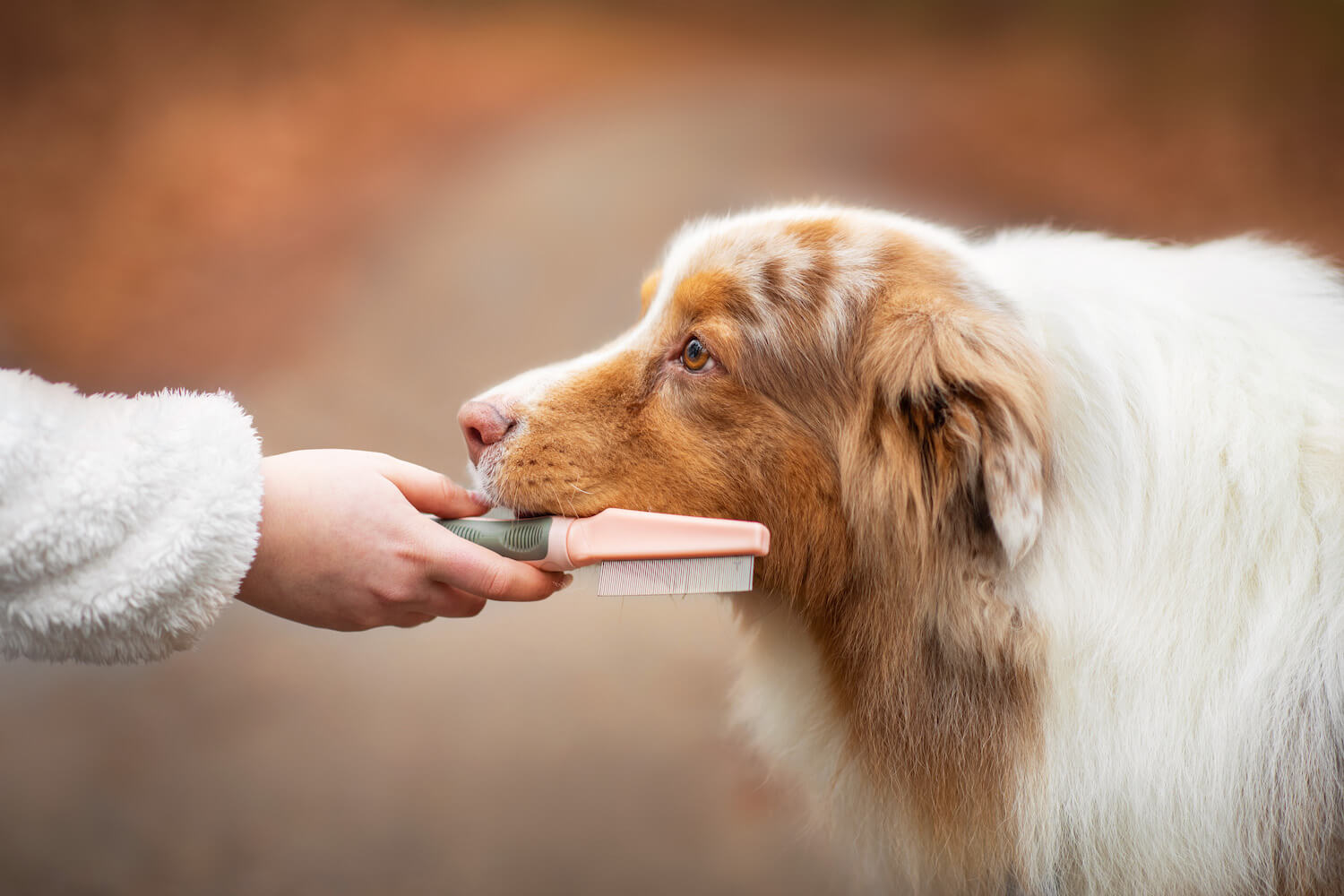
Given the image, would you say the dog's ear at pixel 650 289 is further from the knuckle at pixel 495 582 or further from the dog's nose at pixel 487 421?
the knuckle at pixel 495 582

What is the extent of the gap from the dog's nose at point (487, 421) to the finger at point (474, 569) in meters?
0.13

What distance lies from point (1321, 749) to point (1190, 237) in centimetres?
214

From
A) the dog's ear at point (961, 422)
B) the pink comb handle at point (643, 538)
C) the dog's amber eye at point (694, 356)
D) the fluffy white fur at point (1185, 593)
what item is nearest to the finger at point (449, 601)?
the pink comb handle at point (643, 538)

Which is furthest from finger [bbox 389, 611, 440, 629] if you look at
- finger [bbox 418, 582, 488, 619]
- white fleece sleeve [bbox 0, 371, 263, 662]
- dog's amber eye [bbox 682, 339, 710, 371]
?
dog's amber eye [bbox 682, 339, 710, 371]

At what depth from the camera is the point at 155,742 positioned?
229 centimetres

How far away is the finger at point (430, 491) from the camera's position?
1.19 metres

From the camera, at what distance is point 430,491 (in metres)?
1.22

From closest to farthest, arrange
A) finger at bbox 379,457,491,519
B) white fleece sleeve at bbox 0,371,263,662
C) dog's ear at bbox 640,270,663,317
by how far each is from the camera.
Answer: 1. white fleece sleeve at bbox 0,371,263,662
2. finger at bbox 379,457,491,519
3. dog's ear at bbox 640,270,663,317

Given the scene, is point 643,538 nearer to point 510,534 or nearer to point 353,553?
point 510,534

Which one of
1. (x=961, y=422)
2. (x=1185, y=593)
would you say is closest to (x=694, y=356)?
(x=961, y=422)

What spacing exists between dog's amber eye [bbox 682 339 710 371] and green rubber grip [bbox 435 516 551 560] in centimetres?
28

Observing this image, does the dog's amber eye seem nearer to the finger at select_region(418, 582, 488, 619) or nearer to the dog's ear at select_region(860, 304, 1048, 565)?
the dog's ear at select_region(860, 304, 1048, 565)

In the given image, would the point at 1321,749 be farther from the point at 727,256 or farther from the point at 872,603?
the point at 727,256

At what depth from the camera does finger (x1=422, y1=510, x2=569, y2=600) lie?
114 cm
